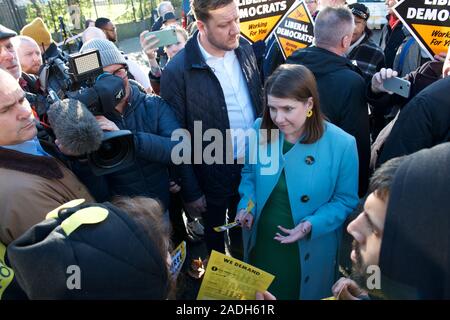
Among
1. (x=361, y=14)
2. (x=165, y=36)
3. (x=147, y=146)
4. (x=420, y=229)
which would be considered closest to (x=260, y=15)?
(x=165, y=36)

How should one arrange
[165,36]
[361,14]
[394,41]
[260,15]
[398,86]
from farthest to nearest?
[394,41] → [361,14] → [260,15] → [165,36] → [398,86]

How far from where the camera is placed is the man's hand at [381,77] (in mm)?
2246

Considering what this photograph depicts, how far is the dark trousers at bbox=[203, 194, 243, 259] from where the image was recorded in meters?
2.74

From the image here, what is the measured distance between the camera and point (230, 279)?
1350 millimetres

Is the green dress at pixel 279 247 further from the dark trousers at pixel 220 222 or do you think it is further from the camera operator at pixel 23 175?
the camera operator at pixel 23 175

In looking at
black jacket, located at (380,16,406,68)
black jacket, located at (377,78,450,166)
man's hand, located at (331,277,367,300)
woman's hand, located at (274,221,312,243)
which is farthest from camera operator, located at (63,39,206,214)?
black jacket, located at (380,16,406,68)

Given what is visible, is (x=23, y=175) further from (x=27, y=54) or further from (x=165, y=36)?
(x=27, y=54)

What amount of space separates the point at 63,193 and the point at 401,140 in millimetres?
1707

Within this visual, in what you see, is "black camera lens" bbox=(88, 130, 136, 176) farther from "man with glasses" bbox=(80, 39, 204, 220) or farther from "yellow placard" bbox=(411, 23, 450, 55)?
"yellow placard" bbox=(411, 23, 450, 55)

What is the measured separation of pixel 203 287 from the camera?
Result: 1.32 metres

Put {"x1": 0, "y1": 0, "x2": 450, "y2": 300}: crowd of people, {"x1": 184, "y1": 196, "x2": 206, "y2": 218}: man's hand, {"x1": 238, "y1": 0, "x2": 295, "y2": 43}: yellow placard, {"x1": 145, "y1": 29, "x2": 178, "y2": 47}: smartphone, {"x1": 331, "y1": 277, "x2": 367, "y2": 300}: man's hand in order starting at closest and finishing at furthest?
{"x1": 0, "y1": 0, "x2": 450, "y2": 300}: crowd of people
{"x1": 331, "y1": 277, "x2": 367, "y2": 300}: man's hand
{"x1": 184, "y1": 196, "x2": 206, "y2": 218}: man's hand
{"x1": 145, "y1": 29, "x2": 178, "y2": 47}: smartphone
{"x1": 238, "y1": 0, "x2": 295, "y2": 43}: yellow placard

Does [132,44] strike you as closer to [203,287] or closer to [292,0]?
[292,0]

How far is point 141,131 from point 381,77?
62.5 inches

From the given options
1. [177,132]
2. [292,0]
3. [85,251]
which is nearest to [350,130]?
[177,132]
